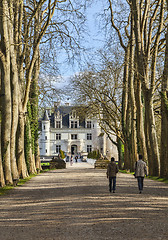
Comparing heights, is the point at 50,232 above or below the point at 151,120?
below

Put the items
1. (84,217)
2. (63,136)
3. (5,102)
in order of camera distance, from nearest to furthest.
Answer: (84,217) < (5,102) < (63,136)

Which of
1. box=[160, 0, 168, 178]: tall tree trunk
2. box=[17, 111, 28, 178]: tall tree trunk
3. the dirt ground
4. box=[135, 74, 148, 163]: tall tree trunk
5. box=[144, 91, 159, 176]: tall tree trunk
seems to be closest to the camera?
the dirt ground

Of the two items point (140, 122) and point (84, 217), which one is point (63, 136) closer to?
point (140, 122)

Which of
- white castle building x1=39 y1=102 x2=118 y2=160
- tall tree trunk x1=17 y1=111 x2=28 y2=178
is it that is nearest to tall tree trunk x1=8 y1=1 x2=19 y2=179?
tall tree trunk x1=17 y1=111 x2=28 y2=178

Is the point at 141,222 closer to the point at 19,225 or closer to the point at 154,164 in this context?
the point at 19,225

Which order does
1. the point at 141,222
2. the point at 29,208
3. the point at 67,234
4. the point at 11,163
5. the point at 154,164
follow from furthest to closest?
the point at 154,164 → the point at 11,163 → the point at 29,208 → the point at 141,222 → the point at 67,234

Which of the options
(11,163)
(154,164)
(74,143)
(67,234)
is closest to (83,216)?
(67,234)

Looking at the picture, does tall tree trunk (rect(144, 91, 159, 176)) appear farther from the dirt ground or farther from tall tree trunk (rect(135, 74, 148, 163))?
the dirt ground

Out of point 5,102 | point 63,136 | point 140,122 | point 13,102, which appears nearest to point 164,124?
point 140,122

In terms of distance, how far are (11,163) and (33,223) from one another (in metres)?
10.8

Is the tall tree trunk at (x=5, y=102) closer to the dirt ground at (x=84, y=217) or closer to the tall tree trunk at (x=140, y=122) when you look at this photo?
the dirt ground at (x=84, y=217)

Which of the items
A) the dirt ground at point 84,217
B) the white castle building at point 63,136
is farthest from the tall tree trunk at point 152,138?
the white castle building at point 63,136

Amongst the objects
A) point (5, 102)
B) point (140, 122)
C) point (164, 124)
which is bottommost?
point (164, 124)

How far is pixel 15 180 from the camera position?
1733cm
